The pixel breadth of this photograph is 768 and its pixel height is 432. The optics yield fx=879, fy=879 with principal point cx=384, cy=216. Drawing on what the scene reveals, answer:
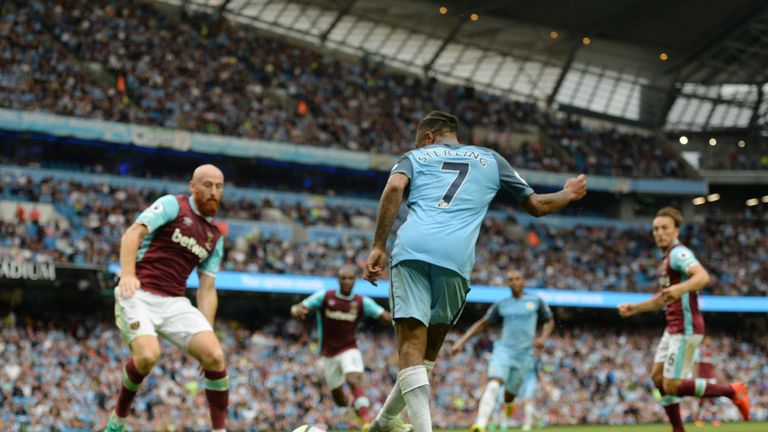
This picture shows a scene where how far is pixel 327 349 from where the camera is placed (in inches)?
558

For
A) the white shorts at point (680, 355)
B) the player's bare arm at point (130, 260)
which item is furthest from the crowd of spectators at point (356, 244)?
the white shorts at point (680, 355)

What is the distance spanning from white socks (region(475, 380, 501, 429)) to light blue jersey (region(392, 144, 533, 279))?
619 centimetres

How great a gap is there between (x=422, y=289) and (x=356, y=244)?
29.1m

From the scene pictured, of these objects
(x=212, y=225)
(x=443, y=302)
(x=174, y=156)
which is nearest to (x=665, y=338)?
(x=443, y=302)

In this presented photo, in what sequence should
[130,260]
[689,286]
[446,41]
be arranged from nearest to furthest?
[130,260], [689,286], [446,41]

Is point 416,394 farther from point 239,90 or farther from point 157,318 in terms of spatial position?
point 239,90

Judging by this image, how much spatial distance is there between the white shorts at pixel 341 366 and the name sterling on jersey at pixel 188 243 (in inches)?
235

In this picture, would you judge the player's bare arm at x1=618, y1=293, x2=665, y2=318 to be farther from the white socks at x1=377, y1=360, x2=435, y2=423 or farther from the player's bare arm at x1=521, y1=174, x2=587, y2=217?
the white socks at x1=377, y1=360, x2=435, y2=423

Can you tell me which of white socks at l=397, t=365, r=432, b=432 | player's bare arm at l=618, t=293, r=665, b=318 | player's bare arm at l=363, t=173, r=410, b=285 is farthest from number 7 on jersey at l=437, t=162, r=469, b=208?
player's bare arm at l=618, t=293, r=665, b=318

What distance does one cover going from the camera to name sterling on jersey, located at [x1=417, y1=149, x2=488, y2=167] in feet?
22.3

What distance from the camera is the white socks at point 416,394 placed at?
629cm

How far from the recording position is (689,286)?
9289 millimetres

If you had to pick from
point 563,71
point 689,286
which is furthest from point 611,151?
point 689,286

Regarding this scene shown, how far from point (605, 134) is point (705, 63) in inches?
274
